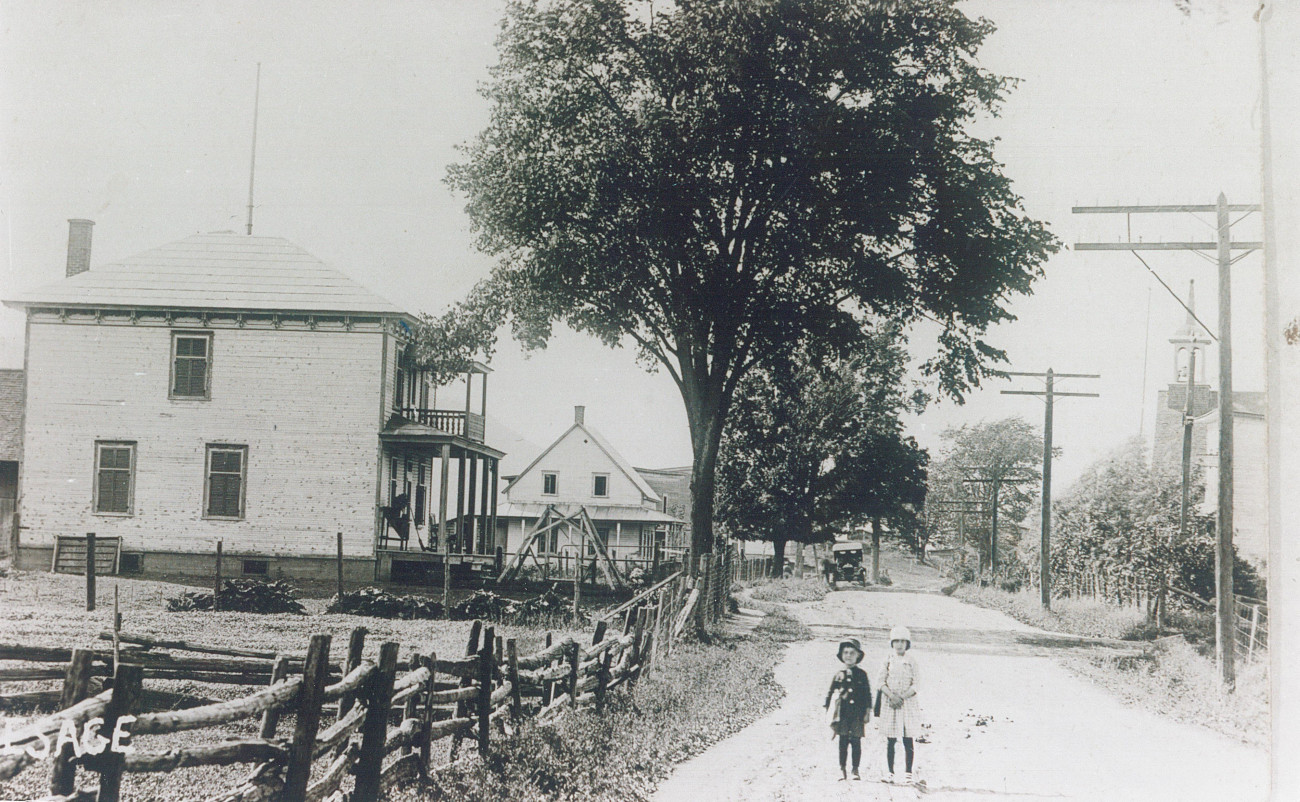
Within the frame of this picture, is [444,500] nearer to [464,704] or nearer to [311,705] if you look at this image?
[464,704]

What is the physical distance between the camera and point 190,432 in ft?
24.4

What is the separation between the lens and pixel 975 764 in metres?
6.13

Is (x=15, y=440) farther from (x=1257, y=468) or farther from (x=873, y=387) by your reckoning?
(x=1257, y=468)

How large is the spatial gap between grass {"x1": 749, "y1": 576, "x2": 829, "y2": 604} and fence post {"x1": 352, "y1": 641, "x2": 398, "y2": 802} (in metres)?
10.1

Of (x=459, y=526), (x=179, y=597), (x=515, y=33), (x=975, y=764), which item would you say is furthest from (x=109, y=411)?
(x=975, y=764)

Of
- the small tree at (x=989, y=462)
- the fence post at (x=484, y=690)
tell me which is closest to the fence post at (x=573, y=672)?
the fence post at (x=484, y=690)

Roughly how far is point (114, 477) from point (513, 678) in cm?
401

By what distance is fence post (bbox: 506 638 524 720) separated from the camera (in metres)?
6.19

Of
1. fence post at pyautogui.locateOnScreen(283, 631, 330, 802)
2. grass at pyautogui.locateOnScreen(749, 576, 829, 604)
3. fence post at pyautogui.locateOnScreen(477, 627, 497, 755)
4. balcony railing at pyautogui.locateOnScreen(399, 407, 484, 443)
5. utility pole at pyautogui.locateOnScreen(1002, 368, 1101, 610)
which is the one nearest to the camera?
fence post at pyautogui.locateOnScreen(283, 631, 330, 802)

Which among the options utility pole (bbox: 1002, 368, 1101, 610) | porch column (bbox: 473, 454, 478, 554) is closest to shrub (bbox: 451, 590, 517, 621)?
porch column (bbox: 473, 454, 478, 554)

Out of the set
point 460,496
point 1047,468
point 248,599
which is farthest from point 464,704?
point 1047,468

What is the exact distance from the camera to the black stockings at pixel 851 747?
6.12m

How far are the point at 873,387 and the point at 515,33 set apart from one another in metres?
5.35

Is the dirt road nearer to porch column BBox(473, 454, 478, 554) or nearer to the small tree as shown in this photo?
the small tree
